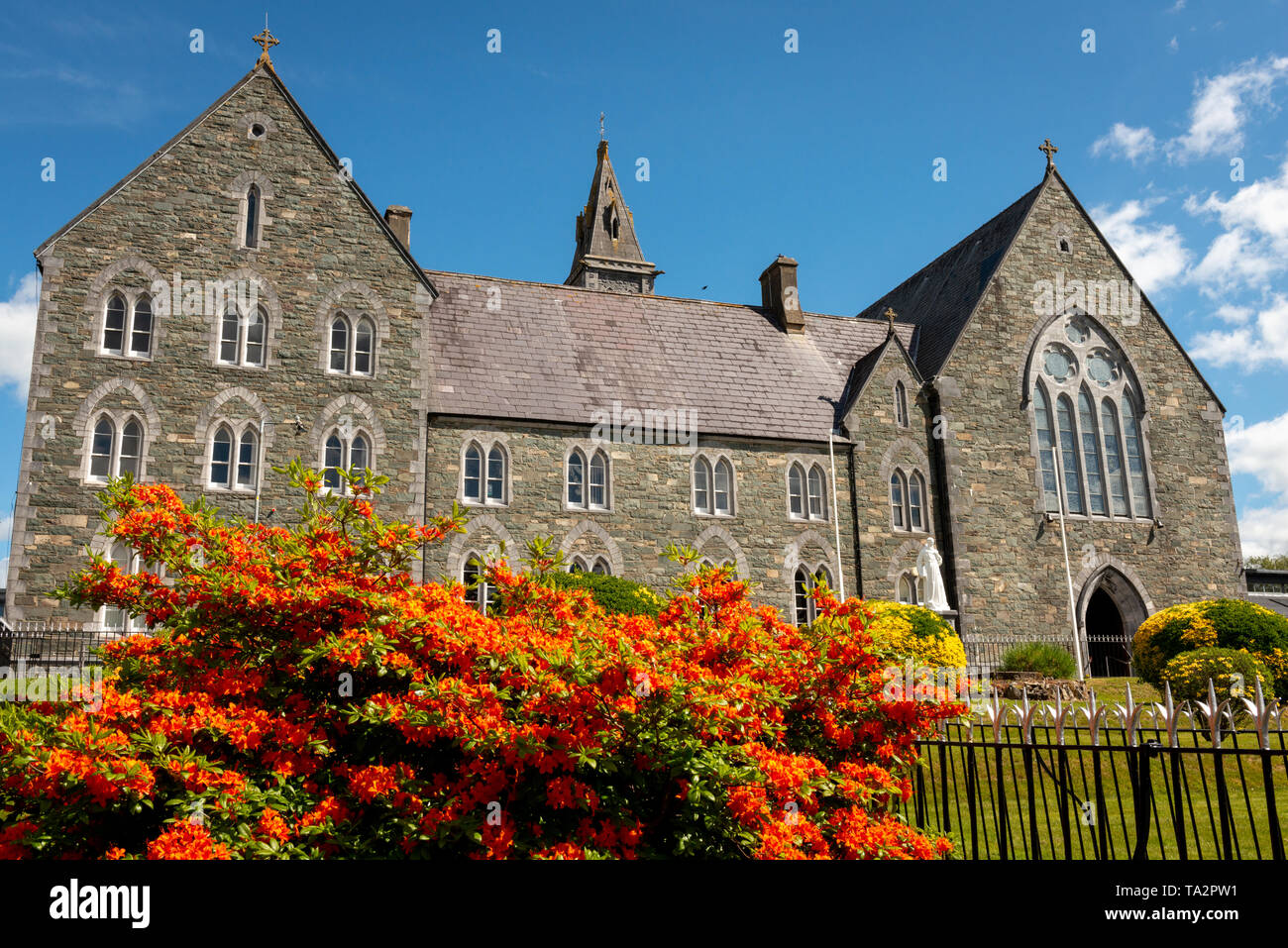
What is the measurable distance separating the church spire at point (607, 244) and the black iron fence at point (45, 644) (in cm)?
3072

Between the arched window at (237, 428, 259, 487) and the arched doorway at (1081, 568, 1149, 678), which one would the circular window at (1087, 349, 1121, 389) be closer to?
the arched doorway at (1081, 568, 1149, 678)

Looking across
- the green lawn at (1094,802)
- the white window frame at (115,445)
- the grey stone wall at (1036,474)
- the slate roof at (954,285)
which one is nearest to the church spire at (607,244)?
→ the slate roof at (954,285)

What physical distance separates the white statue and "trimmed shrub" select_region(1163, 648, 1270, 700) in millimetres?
8710

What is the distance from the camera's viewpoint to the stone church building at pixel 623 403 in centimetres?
2091

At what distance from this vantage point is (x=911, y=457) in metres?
26.7

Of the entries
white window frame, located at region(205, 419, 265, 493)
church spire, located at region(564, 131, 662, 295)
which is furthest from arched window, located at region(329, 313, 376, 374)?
church spire, located at region(564, 131, 662, 295)

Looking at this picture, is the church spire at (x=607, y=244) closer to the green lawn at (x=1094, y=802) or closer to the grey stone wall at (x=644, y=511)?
the grey stone wall at (x=644, y=511)

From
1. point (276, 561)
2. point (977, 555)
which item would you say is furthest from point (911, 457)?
point (276, 561)

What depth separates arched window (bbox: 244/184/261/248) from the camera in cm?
2223

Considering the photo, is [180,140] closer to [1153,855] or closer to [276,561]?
[276,561]

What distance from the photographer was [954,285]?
30.8 m

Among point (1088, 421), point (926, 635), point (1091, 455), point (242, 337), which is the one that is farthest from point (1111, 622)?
point (242, 337)

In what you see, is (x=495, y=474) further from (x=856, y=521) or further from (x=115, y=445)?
(x=856, y=521)

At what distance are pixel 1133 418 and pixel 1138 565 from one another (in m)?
4.62
